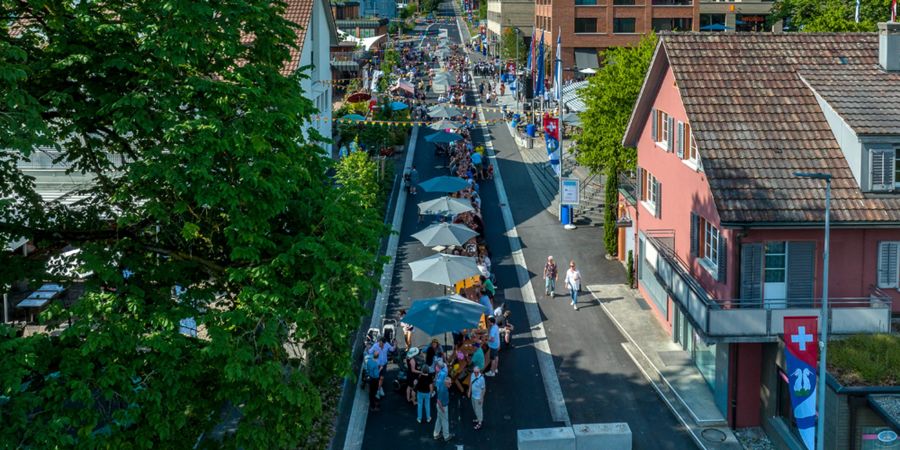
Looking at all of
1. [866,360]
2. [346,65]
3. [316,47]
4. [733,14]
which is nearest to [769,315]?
[866,360]

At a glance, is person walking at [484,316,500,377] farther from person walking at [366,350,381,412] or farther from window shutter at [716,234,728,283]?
window shutter at [716,234,728,283]

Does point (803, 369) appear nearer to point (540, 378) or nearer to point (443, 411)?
point (443, 411)

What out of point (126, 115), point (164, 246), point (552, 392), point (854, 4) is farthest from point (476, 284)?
point (854, 4)

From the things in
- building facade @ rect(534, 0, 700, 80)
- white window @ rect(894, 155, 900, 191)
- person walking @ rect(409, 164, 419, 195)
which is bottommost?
person walking @ rect(409, 164, 419, 195)

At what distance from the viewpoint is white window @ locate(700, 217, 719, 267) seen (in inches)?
923

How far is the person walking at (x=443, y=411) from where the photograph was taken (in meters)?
21.4

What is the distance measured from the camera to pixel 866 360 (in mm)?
19406

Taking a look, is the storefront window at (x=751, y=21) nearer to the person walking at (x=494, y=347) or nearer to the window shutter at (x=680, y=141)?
the window shutter at (x=680, y=141)

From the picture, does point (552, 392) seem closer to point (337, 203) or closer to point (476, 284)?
point (476, 284)

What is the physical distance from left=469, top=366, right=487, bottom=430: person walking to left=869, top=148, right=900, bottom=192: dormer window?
32.4ft

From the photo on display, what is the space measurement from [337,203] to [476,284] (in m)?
12.3

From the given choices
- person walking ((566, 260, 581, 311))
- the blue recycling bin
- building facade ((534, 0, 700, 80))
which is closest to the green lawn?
person walking ((566, 260, 581, 311))

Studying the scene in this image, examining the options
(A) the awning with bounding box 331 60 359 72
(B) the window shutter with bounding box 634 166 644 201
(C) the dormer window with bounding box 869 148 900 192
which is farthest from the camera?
(A) the awning with bounding box 331 60 359 72

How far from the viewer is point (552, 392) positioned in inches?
958
